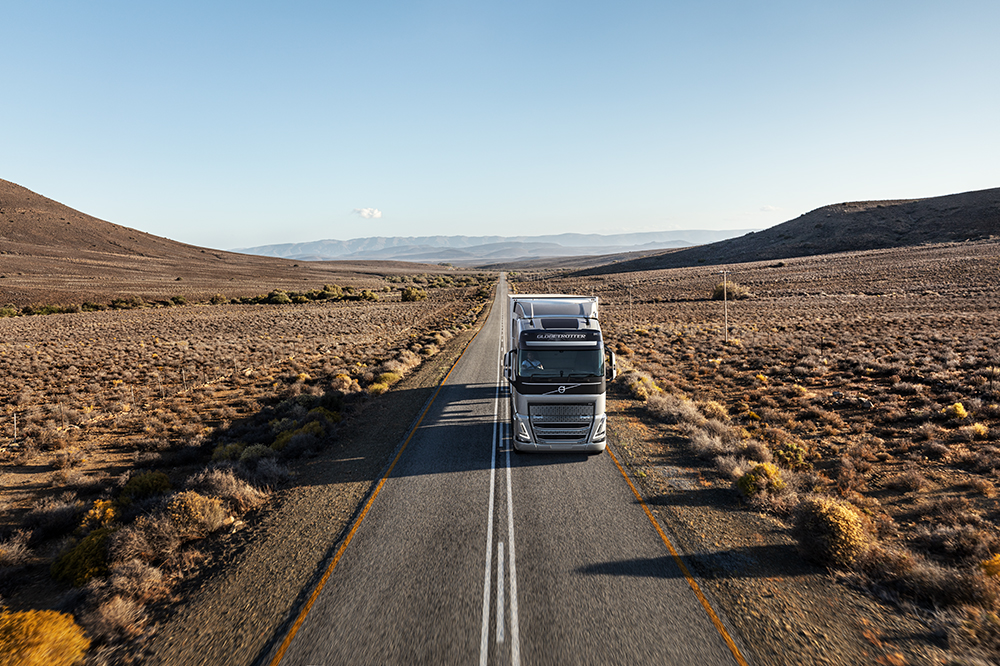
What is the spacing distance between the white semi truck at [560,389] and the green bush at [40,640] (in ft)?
31.3

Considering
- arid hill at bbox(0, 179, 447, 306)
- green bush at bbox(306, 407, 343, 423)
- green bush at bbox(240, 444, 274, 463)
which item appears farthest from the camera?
arid hill at bbox(0, 179, 447, 306)

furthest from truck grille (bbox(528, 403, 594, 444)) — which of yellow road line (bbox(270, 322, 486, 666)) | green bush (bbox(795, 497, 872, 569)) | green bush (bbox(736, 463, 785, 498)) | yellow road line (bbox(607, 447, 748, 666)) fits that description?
green bush (bbox(795, 497, 872, 569))

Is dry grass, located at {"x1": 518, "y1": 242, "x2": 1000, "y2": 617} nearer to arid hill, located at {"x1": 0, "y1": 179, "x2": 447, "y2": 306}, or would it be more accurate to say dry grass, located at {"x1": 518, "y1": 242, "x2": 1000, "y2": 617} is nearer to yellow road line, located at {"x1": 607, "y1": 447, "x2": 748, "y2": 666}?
yellow road line, located at {"x1": 607, "y1": 447, "x2": 748, "y2": 666}

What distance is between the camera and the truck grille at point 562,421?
1304 cm

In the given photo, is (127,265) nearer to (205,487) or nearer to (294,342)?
(294,342)

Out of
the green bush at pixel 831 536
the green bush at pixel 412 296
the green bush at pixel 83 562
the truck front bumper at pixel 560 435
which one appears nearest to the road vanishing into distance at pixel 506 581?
the truck front bumper at pixel 560 435

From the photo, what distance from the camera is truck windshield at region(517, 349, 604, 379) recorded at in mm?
13141

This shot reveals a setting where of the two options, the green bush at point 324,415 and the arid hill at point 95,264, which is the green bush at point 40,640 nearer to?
the green bush at point 324,415

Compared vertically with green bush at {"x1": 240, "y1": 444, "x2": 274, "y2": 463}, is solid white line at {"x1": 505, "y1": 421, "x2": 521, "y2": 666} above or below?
below

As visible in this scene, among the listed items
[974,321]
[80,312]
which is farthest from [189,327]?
[974,321]

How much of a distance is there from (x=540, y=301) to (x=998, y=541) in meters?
11.8

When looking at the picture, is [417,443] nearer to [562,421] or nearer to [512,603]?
[562,421]

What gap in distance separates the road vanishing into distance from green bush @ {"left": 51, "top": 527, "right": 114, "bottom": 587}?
→ 14.2 feet

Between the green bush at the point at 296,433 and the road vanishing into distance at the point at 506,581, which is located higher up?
the green bush at the point at 296,433
